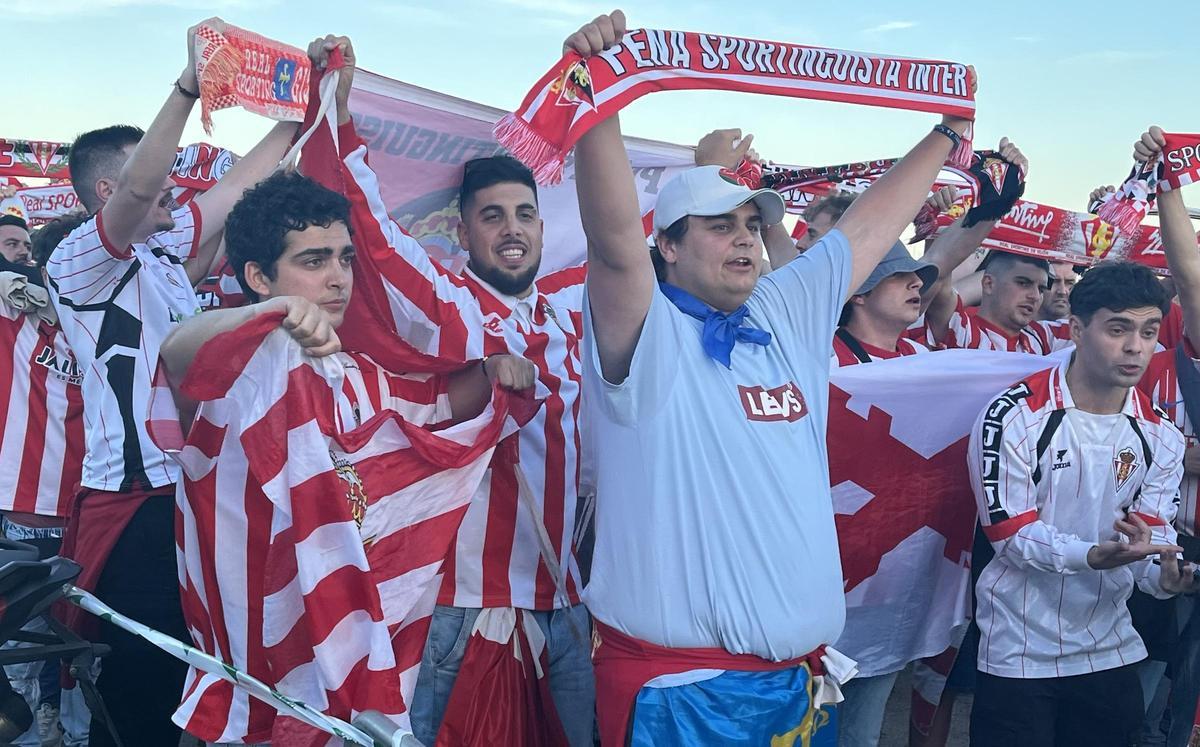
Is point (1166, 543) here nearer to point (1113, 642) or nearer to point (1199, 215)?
point (1113, 642)

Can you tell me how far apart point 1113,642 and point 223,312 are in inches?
108

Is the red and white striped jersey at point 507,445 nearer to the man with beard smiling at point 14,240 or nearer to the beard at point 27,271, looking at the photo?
the beard at point 27,271

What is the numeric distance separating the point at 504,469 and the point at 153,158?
1.44m

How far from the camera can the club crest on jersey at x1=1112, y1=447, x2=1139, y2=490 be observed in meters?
3.56

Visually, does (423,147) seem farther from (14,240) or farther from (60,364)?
(14,240)

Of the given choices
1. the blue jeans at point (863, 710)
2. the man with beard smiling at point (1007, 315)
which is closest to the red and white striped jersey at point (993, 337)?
the man with beard smiling at point (1007, 315)

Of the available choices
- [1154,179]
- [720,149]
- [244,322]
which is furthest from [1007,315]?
[244,322]

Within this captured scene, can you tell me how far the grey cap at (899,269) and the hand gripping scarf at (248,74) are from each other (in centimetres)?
207

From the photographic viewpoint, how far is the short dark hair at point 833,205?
16.2 ft

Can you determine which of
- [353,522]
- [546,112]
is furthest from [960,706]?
[546,112]

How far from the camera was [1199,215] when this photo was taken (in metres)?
6.52

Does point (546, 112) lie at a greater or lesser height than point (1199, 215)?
lesser

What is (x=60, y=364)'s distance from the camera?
4562 mm

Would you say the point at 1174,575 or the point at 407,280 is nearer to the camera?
the point at 407,280
